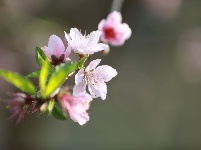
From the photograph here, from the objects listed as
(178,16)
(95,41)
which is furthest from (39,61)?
(178,16)

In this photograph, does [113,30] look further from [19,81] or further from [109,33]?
[19,81]

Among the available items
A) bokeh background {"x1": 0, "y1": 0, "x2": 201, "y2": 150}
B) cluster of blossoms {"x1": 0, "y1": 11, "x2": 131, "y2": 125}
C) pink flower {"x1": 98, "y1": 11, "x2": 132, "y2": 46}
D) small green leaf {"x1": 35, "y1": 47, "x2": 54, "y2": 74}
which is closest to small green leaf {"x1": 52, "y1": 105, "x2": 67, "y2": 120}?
cluster of blossoms {"x1": 0, "y1": 11, "x2": 131, "y2": 125}

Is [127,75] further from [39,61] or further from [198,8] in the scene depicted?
[39,61]

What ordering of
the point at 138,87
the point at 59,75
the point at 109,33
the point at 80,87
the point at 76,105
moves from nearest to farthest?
the point at 59,75
the point at 76,105
the point at 80,87
the point at 109,33
the point at 138,87

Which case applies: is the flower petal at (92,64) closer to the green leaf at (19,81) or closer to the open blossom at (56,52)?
the open blossom at (56,52)

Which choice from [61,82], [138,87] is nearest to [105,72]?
[61,82]

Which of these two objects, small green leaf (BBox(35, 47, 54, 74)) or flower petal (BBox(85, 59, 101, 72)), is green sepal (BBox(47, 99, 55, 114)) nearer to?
small green leaf (BBox(35, 47, 54, 74))

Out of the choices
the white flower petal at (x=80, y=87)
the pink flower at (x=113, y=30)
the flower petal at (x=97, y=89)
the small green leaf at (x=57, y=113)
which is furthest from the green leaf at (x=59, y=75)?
the pink flower at (x=113, y=30)
